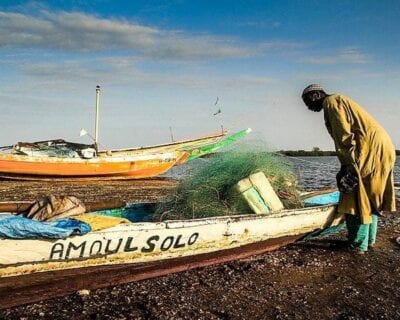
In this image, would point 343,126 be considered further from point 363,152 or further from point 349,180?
point 349,180

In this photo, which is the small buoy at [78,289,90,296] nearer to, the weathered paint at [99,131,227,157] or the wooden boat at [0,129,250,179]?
the wooden boat at [0,129,250,179]

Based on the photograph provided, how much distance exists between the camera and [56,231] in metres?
4.34

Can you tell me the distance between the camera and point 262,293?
16.8 ft

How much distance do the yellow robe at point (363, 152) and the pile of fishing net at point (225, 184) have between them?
3.38 feet

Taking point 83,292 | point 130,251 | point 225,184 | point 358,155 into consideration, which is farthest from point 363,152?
point 83,292

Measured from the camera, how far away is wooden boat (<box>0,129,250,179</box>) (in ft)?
64.1

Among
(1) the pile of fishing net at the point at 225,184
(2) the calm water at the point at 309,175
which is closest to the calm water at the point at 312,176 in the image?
(2) the calm water at the point at 309,175

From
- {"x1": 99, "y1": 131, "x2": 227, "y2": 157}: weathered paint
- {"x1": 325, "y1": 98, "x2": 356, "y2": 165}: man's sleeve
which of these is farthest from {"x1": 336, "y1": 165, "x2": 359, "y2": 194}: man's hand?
{"x1": 99, "y1": 131, "x2": 227, "y2": 157}: weathered paint

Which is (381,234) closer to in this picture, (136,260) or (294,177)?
(294,177)

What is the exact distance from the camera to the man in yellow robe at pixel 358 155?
6.21 m

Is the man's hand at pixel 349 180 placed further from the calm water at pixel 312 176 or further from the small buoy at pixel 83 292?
the small buoy at pixel 83 292

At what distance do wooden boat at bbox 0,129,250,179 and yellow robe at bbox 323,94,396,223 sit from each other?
37.9 ft

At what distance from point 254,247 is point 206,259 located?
80cm

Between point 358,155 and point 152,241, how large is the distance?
3126 mm
